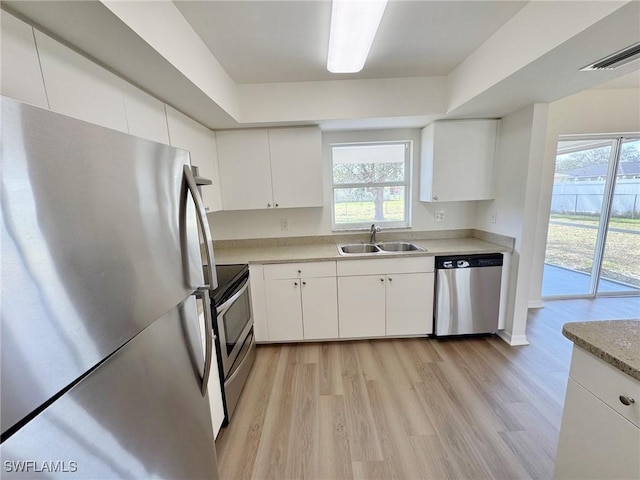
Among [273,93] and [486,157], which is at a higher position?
[273,93]

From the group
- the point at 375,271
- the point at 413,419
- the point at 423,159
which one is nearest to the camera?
the point at 413,419

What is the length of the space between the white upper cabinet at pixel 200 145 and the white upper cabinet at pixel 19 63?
2.65 ft

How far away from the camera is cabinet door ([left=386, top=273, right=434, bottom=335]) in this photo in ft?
8.07

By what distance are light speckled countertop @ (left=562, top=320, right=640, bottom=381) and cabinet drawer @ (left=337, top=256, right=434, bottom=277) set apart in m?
1.44

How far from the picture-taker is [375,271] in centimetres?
244

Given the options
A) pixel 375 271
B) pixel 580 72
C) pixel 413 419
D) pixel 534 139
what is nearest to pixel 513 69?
pixel 580 72

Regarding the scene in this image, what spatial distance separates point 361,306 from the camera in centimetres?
249

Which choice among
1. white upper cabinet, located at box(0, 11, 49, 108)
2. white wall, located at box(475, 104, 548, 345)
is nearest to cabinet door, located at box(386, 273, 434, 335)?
white wall, located at box(475, 104, 548, 345)

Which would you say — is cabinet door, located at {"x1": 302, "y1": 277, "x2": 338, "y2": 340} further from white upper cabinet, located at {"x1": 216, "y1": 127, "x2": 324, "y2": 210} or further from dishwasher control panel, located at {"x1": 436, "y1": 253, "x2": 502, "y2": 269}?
dishwasher control panel, located at {"x1": 436, "y1": 253, "x2": 502, "y2": 269}

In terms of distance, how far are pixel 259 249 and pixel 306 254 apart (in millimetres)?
662

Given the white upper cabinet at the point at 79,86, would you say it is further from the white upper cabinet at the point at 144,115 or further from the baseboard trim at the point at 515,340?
the baseboard trim at the point at 515,340

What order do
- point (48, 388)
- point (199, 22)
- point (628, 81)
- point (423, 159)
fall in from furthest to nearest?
point (423, 159) < point (628, 81) < point (199, 22) < point (48, 388)

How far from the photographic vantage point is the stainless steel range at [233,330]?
1.58 meters

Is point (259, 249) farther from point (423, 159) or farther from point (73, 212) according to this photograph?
point (73, 212)
